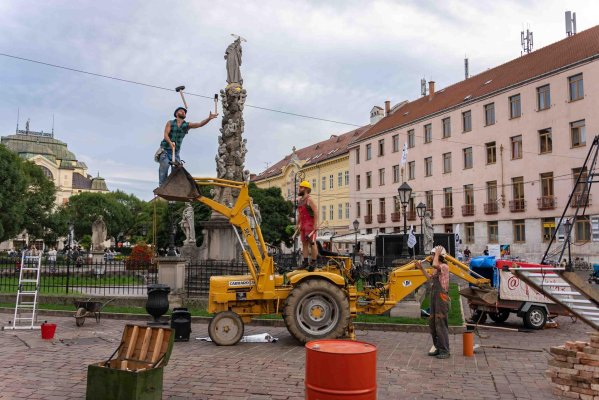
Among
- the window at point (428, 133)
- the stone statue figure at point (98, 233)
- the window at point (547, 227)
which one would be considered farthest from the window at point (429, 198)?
the stone statue figure at point (98, 233)

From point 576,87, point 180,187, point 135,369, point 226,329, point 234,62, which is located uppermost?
point 576,87

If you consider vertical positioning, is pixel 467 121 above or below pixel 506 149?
above

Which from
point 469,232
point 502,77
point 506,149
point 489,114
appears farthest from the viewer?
point 469,232

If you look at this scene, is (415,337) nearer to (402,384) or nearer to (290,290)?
(290,290)

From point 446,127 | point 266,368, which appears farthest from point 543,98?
point 266,368

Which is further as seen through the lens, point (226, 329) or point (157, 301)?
point (157, 301)

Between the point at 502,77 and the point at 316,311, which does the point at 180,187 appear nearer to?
the point at 316,311

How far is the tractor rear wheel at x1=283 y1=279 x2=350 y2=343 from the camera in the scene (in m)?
9.89

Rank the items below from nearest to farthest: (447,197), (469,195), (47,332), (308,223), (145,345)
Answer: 1. (145,345)
2. (308,223)
3. (47,332)
4. (469,195)
5. (447,197)

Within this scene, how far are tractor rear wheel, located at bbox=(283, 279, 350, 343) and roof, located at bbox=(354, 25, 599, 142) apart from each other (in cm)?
3199

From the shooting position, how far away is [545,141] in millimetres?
37906

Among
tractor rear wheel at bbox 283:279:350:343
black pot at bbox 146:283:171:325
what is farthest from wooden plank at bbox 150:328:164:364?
black pot at bbox 146:283:171:325

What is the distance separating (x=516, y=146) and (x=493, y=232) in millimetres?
7018

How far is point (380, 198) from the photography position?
2199 inches
